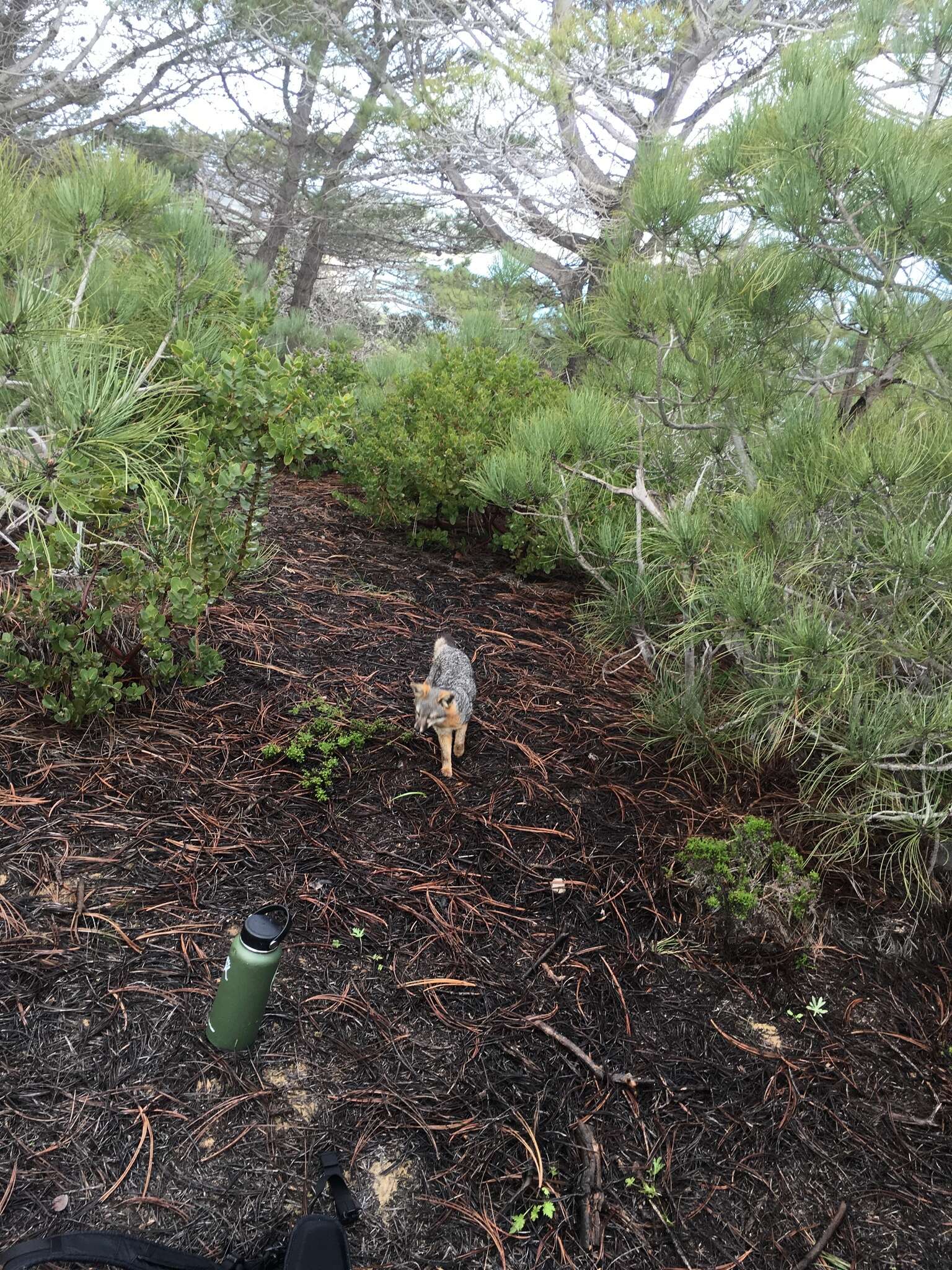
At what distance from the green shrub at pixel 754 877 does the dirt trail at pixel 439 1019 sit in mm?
90

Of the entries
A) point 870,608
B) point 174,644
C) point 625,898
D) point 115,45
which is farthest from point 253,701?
point 115,45

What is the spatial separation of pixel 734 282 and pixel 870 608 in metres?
1.12

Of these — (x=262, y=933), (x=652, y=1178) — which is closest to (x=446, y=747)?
(x=262, y=933)

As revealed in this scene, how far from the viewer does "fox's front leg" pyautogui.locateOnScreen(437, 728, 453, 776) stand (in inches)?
104

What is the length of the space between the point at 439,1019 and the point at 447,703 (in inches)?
36.4

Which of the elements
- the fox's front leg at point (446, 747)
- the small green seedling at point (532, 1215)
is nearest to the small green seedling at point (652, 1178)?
the small green seedling at point (532, 1215)

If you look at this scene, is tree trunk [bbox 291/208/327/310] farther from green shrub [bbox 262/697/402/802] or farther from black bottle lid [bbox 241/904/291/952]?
black bottle lid [bbox 241/904/291/952]

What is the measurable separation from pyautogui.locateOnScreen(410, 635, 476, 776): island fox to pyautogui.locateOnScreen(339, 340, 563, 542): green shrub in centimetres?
147

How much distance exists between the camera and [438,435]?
4.17 metres

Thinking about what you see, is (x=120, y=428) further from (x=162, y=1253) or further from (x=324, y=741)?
(x=162, y=1253)

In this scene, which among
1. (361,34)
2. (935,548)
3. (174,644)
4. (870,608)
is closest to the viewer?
(935,548)

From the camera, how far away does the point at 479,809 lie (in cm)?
258

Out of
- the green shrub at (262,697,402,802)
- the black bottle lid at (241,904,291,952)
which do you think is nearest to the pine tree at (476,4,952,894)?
the green shrub at (262,697,402,802)

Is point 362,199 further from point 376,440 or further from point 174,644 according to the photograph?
point 174,644
